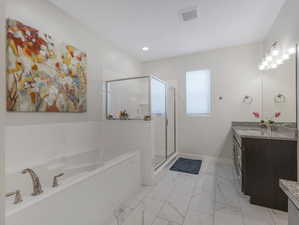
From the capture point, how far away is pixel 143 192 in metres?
2.06

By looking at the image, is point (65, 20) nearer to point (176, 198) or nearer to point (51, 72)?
point (51, 72)

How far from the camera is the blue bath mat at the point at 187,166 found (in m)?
2.85

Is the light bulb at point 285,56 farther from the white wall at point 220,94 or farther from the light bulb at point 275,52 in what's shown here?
the white wall at point 220,94

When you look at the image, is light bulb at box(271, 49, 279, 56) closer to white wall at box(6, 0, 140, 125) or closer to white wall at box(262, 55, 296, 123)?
white wall at box(262, 55, 296, 123)

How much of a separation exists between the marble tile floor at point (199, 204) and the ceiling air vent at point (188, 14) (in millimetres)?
2629

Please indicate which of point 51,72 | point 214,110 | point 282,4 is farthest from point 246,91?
point 51,72

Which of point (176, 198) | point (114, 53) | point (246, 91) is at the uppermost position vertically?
point (114, 53)

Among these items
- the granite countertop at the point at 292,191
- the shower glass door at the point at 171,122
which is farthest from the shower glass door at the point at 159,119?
the granite countertop at the point at 292,191

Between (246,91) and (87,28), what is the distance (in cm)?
337

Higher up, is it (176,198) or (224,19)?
(224,19)

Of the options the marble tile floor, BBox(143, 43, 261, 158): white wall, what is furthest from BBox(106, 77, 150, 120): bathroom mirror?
BBox(143, 43, 261, 158): white wall

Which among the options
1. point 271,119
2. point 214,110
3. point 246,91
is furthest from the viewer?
point 214,110

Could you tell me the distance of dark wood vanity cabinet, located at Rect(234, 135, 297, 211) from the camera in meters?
1.58

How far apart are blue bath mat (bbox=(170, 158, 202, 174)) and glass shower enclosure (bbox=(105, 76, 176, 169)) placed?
9.8 inches
